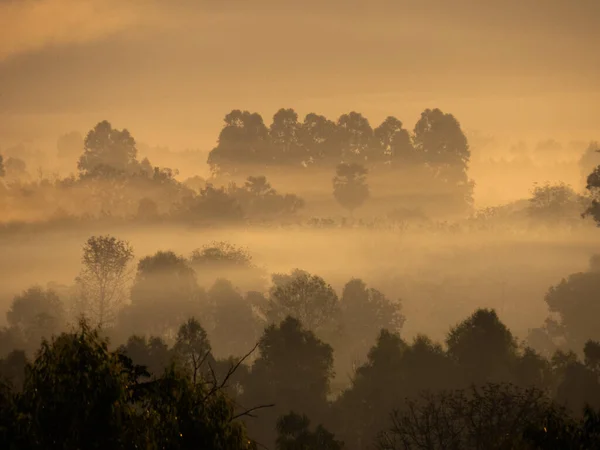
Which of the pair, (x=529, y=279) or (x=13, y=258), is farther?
(x=13, y=258)

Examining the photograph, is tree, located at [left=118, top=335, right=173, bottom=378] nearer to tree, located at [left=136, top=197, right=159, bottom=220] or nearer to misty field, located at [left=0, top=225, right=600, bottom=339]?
misty field, located at [left=0, top=225, right=600, bottom=339]

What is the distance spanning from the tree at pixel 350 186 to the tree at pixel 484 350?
119287 millimetres

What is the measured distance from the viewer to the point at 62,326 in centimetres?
10800

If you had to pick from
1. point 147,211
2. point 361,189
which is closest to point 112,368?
point 147,211

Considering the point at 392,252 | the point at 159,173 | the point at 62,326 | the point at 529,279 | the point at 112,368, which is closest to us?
the point at 112,368

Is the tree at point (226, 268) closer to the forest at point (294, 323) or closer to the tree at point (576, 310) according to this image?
the forest at point (294, 323)

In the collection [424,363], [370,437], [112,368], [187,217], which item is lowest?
[370,437]

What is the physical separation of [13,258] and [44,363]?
505 feet

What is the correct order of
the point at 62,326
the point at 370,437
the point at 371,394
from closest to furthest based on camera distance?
1. the point at 370,437
2. the point at 371,394
3. the point at 62,326

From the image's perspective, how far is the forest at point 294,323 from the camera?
27.7 meters

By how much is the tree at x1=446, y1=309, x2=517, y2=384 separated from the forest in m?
0.12

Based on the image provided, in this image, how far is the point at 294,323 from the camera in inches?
2916

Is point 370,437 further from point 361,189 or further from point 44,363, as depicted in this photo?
point 361,189

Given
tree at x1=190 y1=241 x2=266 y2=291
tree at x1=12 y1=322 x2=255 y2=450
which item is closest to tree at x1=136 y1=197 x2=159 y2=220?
tree at x1=190 y1=241 x2=266 y2=291
